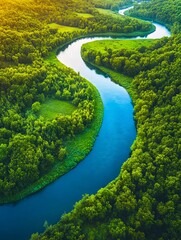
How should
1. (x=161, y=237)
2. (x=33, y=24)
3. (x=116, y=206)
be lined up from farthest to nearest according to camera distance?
(x=33, y=24) < (x=116, y=206) < (x=161, y=237)

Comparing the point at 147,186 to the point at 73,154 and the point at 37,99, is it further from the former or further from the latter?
the point at 37,99

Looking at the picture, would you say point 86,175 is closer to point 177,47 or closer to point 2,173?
point 2,173

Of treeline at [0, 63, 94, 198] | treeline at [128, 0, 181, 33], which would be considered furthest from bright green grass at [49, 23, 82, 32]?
treeline at [128, 0, 181, 33]

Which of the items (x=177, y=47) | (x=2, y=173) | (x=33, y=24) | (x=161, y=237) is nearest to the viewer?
(x=161, y=237)

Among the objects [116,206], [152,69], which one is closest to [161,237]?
[116,206]

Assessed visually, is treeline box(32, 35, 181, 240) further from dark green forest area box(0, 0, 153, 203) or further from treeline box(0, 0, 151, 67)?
treeline box(0, 0, 151, 67)

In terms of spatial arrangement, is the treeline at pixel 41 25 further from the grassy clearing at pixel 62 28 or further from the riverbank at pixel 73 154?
the riverbank at pixel 73 154

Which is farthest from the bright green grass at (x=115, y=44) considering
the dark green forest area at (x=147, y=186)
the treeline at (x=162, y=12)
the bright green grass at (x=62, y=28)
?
the dark green forest area at (x=147, y=186)

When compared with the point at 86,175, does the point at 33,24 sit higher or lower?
higher
